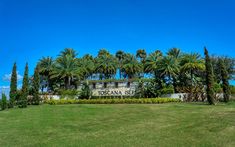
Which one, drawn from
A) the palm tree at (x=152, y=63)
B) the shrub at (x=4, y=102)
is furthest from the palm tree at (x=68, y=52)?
the shrub at (x=4, y=102)

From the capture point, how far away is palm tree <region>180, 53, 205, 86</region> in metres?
39.7

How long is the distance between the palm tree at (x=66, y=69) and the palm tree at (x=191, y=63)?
20.3m

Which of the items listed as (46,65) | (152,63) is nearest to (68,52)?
(46,65)

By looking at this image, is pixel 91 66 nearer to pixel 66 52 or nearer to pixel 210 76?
pixel 66 52

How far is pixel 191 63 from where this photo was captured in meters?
40.0

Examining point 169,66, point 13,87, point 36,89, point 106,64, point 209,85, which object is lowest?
point 209,85

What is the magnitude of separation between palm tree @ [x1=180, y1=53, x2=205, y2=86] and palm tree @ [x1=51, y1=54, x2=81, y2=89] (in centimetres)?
2031

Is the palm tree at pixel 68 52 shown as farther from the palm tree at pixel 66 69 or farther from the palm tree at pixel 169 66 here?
the palm tree at pixel 169 66

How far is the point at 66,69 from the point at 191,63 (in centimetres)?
2372

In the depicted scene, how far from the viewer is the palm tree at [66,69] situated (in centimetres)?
4441

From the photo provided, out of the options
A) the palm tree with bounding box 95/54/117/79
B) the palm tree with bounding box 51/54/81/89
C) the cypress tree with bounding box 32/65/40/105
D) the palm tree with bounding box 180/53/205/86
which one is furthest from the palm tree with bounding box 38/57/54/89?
the palm tree with bounding box 180/53/205/86

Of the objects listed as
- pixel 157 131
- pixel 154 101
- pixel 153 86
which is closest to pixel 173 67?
pixel 153 86

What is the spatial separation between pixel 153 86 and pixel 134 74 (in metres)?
22.4

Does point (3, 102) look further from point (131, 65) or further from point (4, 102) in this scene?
point (131, 65)
